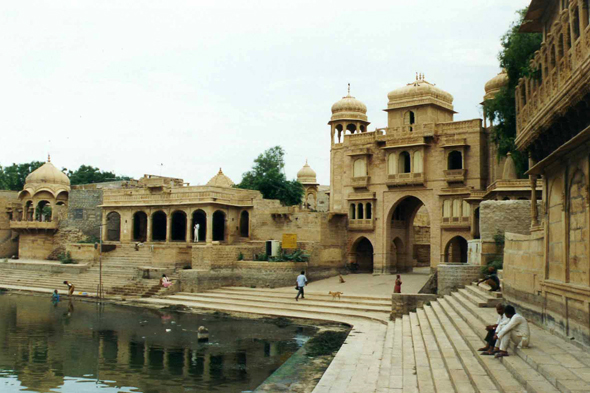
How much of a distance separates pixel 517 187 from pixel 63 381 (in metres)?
20.8

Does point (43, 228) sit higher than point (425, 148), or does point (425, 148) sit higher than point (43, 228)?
point (425, 148)

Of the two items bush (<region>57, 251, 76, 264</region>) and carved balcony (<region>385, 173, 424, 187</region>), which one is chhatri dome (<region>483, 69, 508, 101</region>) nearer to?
carved balcony (<region>385, 173, 424, 187</region>)

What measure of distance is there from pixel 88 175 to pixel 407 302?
52408 millimetres

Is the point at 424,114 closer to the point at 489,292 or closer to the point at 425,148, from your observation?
the point at 425,148

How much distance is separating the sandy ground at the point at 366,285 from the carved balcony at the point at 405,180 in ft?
17.7

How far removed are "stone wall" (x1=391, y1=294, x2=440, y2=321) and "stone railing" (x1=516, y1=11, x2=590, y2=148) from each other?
9.23 meters

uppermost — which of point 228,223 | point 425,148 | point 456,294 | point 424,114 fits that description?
point 424,114

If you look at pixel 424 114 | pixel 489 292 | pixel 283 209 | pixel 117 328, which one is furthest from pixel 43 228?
pixel 489 292

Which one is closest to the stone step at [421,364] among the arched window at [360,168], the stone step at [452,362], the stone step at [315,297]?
the stone step at [452,362]

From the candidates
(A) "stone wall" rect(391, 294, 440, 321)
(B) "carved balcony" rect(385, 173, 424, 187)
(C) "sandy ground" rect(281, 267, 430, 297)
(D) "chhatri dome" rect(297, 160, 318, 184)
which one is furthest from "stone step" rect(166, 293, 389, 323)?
(D) "chhatri dome" rect(297, 160, 318, 184)

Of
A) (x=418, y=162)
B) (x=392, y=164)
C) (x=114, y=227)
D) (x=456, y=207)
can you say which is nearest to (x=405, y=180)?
(x=418, y=162)

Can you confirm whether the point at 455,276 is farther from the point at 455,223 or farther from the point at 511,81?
the point at 455,223

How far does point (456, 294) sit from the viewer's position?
18812 millimetres

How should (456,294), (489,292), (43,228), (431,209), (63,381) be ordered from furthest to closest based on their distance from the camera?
(43,228) → (431,209) → (456,294) → (489,292) → (63,381)
